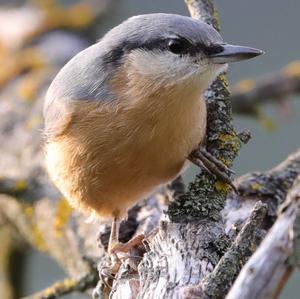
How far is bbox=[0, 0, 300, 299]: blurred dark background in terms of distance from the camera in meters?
3.01

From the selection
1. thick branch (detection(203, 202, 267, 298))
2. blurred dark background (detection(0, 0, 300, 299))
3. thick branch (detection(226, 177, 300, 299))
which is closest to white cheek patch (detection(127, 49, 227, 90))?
thick branch (detection(203, 202, 267, 298))

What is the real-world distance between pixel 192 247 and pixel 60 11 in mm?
1726

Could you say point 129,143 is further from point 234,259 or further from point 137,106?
point 234,259

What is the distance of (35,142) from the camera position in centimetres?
231

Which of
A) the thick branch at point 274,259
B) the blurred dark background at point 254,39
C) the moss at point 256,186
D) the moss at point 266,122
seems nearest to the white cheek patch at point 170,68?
the moss at point 256,186

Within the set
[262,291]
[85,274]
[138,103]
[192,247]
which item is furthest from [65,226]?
[262,291]

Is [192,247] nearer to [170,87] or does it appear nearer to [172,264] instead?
[172,264]

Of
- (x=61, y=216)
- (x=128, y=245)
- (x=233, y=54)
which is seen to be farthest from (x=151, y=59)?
(x=61, y=216)

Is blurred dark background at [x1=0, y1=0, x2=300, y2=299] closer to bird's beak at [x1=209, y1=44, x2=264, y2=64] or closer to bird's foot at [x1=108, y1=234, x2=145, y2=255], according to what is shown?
bird's foot at [x1=108, y1=234, x2=145, y2=255]

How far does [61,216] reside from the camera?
2.13 metres

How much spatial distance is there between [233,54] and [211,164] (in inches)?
10.3

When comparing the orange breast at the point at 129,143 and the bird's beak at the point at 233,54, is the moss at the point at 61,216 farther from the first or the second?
the bird's beak at the point at 233,54

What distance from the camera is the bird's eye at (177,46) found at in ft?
5.35

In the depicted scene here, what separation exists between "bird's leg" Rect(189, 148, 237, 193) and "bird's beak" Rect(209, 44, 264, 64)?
0.76 ft
